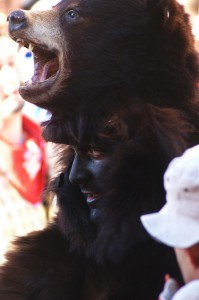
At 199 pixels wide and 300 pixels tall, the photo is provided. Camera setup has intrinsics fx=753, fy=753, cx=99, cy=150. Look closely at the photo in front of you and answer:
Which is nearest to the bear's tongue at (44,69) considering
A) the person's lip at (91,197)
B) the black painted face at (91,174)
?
the black painted face at (91,174)

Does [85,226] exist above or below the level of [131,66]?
below

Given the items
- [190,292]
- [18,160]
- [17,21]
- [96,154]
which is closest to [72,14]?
[17,21]

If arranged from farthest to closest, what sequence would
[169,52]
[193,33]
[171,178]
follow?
[193,33] → [169,52] → [171,178]

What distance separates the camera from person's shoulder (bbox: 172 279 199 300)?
132 cm

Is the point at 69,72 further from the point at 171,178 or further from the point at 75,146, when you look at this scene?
the point at 171,178

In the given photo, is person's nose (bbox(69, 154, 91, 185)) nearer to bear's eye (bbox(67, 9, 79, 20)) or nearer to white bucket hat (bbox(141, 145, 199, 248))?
bear's eye (bbox(67, 9, 79, 20))

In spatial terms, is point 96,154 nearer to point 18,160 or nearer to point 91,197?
point 91,197

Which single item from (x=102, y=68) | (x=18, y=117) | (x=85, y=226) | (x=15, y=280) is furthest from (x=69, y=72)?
(x=18, y=117)

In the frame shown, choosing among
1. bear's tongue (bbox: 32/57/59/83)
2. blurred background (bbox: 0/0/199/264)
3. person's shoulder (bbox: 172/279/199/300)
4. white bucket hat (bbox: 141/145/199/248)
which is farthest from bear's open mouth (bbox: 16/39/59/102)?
blurred background (bbox: 0/0/199/264)

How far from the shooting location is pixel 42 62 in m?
2.18

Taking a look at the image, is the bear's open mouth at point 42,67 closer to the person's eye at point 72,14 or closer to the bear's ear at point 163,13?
the person's eye at point 72,14

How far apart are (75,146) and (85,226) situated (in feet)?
0.77

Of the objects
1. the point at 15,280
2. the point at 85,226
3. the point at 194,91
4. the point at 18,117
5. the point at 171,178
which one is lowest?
the point at 18,117

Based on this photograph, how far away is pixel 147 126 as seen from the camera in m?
1.98
